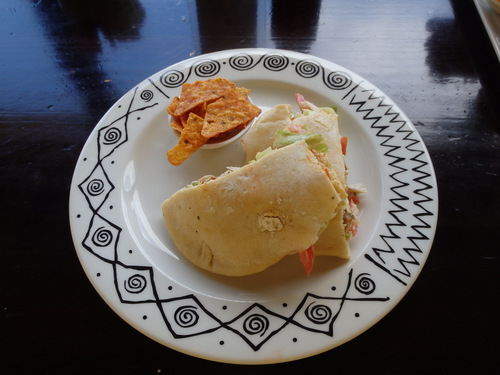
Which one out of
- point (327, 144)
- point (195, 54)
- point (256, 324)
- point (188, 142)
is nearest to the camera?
point (256, 324)

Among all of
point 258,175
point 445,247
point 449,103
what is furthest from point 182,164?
point 449,103

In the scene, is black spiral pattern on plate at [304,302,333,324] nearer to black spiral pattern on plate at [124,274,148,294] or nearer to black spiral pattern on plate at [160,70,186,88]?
black spiral pattern on plate at [124,274,148,294]

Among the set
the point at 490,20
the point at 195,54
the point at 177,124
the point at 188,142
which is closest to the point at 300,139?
the point at 188,142

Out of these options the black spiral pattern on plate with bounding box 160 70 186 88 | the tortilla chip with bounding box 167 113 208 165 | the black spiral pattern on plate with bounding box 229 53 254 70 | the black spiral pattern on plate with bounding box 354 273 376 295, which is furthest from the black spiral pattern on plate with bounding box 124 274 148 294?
the black spiral pattern on plate with bounding box 229 53 254 70

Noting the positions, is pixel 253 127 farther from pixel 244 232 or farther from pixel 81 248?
pixel 81 248

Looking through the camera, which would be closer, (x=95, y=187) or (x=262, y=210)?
(x=262, y=210)

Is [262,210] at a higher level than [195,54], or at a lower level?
lower

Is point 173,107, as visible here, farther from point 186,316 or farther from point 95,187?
point 186,316
